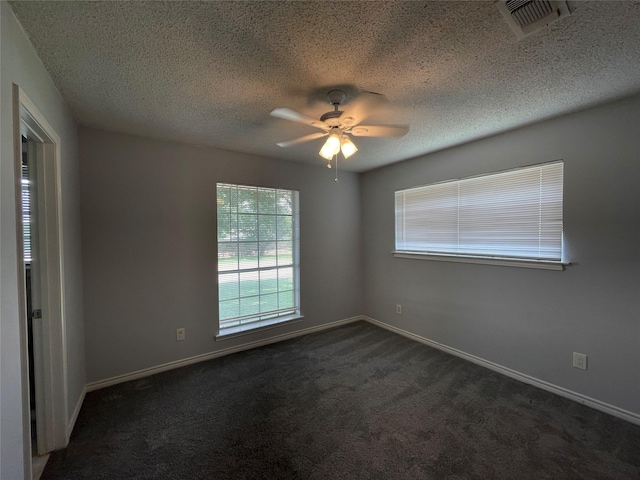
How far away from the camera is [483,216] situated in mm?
2844

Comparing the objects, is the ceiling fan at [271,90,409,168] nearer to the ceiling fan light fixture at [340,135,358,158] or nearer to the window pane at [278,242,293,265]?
the ceiling fan light fixture at [340,135,358,158]

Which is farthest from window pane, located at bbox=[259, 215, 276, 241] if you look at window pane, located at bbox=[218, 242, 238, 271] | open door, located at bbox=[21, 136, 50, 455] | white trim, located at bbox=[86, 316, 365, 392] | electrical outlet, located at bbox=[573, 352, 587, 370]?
electrical outlet, located at bbox=[573, 352, 587, 370]

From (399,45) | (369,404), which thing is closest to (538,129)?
(399,45)

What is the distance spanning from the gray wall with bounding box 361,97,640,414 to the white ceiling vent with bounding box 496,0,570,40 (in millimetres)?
1421

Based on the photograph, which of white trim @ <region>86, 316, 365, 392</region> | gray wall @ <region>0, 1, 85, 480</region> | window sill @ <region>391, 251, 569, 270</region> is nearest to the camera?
gray wall @ <region>0, 1, 85, 480</region>

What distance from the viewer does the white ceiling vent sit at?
1151mm

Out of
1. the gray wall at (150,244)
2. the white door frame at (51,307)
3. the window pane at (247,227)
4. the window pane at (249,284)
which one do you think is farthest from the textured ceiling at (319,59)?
the window pane at (249,284)

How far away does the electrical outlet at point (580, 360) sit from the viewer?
7.17 feet

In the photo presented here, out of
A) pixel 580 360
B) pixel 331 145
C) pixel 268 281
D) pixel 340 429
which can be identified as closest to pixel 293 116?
pixel 331 145

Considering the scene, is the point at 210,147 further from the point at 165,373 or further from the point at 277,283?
the point at 165,373

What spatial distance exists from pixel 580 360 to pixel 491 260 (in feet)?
3.39

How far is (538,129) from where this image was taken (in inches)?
94.6

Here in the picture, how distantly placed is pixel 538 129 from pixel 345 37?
2.14 m

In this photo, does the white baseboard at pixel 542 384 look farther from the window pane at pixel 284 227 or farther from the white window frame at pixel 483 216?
the window pane at pixel 284 227
